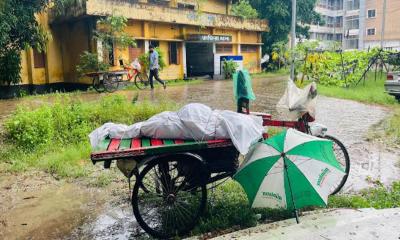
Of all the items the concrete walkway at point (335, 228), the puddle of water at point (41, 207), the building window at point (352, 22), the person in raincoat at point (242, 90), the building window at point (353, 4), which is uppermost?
the building window at point (353, 4)

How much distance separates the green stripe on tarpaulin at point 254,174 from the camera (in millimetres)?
3754

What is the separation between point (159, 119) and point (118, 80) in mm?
11966

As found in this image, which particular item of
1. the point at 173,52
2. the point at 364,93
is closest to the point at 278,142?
the point at 364,93

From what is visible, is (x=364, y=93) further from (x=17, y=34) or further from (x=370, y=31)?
(x=370, y=31)

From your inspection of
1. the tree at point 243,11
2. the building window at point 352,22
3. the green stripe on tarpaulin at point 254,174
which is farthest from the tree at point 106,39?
the building window at point 352,22

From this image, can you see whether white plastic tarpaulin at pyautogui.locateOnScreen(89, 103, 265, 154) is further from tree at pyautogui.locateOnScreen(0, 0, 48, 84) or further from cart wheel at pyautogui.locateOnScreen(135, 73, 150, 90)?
cart wheel at pyautogui.locateOnScreen(135, 73, 150, 90)

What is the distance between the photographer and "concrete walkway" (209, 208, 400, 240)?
3.63 meters

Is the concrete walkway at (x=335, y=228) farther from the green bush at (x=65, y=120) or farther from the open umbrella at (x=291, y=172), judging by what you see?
the green bush at (x=65, y=120)

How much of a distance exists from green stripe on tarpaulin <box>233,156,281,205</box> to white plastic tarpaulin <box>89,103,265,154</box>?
0.75 feet

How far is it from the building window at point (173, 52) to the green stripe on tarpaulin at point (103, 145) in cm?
1758

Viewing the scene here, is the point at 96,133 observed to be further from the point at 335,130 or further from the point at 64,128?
the point at 335,130

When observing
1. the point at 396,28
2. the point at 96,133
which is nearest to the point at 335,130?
the point at 96,133

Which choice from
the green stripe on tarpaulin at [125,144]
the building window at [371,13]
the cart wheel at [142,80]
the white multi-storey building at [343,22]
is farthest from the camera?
the white multi-storey building at [343,22]

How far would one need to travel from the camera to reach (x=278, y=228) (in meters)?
3.91
